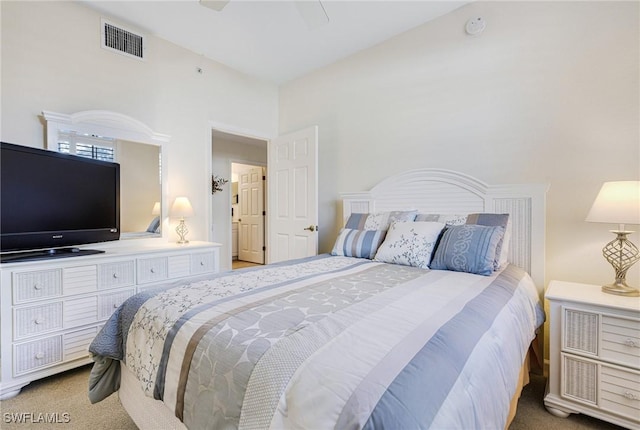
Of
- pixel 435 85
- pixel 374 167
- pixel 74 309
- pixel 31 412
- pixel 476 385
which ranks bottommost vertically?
pixel 31 412

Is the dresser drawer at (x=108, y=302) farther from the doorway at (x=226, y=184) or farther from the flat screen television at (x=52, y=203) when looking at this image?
the doorway at (x=226, y=184)

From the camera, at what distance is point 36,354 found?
1.93 meters

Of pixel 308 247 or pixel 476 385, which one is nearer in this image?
pixel 476 385

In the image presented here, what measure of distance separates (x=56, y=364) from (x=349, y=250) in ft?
7.36

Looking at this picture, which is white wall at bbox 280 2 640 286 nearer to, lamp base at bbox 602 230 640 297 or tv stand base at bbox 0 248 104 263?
lamp base at bbox 602 230 640 297

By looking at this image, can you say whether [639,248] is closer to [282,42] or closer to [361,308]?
[361,308]

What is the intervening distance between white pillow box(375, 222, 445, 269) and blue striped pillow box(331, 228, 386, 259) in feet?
0.39

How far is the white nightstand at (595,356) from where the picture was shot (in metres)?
1.46

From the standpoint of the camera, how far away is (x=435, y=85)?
270cm

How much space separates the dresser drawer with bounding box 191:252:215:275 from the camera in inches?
111

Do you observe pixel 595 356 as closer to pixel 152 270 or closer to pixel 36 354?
pixel 152 270

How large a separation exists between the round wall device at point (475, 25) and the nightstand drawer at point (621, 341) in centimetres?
227

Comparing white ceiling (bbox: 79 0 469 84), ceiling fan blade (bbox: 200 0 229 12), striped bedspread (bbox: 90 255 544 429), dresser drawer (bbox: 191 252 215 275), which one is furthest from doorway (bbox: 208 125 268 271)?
striped bedspread (bbox: 90 255 544 429)

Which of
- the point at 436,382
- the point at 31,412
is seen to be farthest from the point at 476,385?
the point at 31,412
